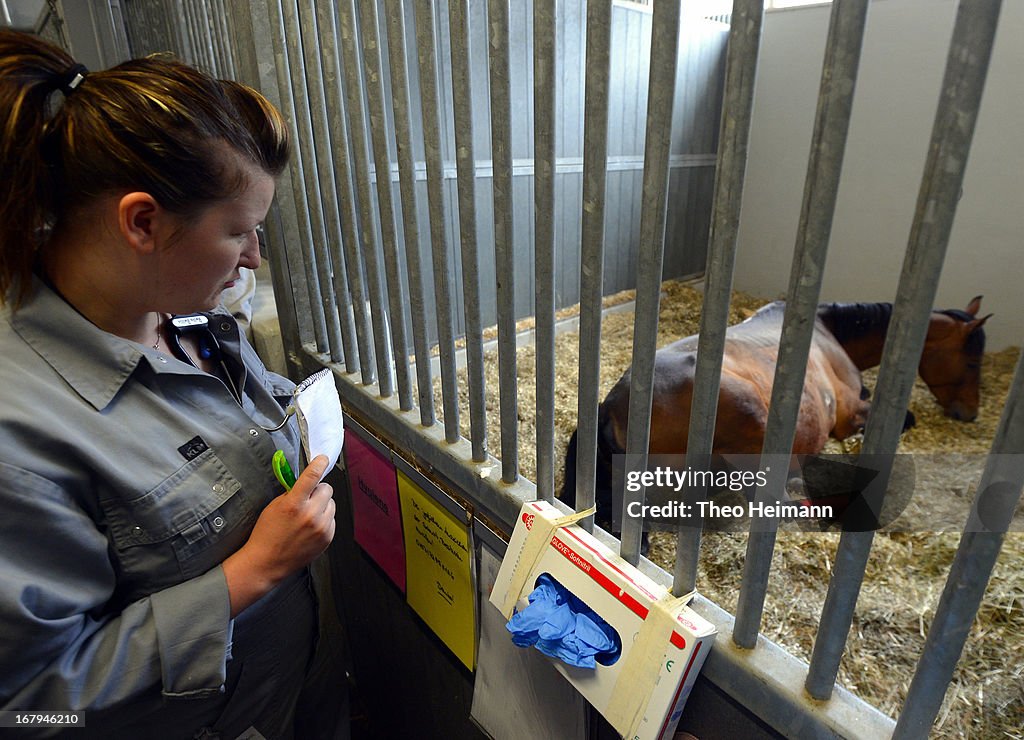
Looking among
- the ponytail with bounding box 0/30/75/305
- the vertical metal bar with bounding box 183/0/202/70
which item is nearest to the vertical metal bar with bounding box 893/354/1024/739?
the ponytail with bounding box 0/30/75/305

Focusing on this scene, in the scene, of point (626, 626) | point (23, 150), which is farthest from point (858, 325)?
point (23, 150)

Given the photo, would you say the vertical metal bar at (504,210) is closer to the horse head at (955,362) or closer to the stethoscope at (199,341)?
the stethoscope at (199,341)

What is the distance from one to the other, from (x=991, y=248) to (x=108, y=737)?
3.87 meters

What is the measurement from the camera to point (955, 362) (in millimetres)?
2090

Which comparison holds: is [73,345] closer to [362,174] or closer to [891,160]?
[362,174]

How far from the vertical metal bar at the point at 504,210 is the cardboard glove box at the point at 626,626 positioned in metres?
0.12

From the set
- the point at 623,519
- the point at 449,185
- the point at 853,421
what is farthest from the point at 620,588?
the point at 449,185

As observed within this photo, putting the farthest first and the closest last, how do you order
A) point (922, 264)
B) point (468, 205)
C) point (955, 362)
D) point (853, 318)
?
point (853, 318)
point (955, 362)
point (468, 205)
point (922, 264)

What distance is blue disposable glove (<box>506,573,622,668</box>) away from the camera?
59 centimetres

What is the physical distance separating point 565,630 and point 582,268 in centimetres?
39

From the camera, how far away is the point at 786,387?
44 centimetres

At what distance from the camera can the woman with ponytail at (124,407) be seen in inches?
20.5

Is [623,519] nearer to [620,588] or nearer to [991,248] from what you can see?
[620,588]

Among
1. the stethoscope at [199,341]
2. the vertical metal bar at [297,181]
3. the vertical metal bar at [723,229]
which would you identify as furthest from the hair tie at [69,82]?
the vertical metal bar at [723,229]
